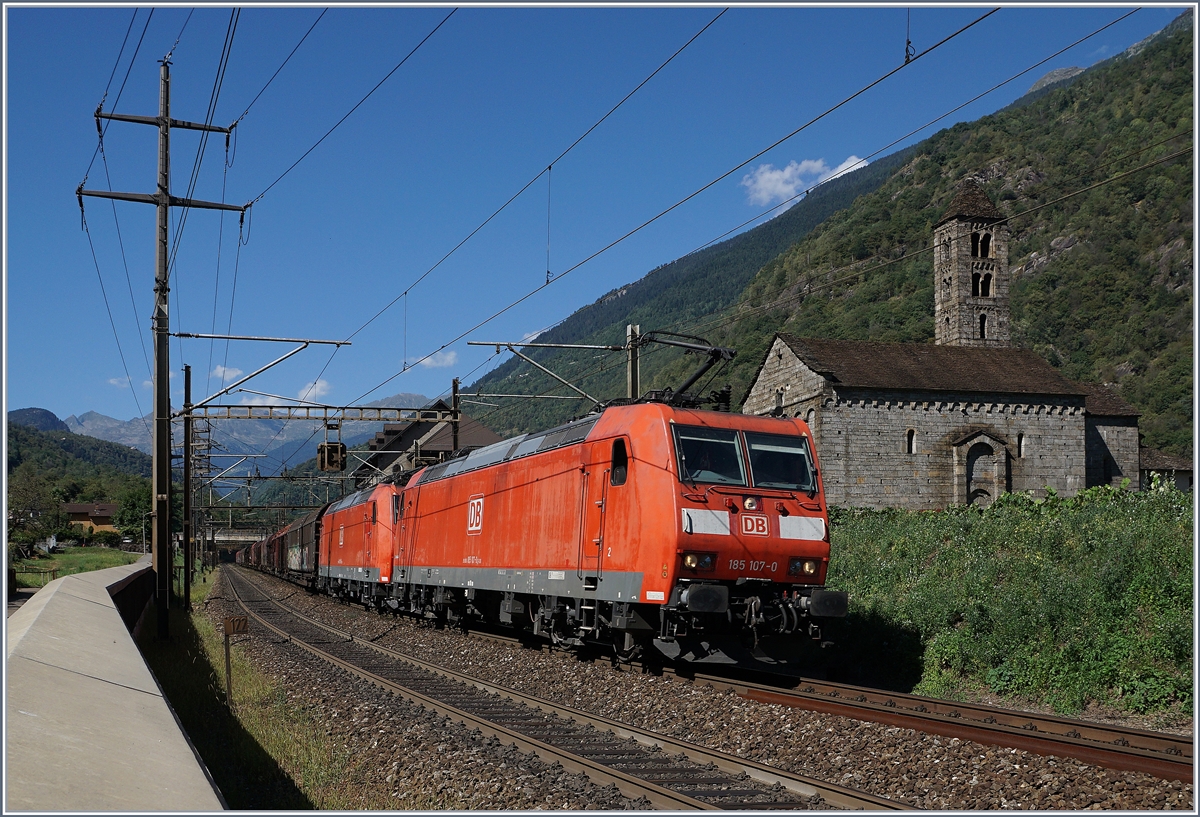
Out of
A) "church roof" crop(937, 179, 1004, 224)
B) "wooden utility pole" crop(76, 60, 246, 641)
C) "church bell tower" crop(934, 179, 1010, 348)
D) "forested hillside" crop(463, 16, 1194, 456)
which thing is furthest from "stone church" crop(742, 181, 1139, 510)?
"forested hillside" crop(463, 16, 1194, 456)

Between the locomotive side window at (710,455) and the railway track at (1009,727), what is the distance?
9.01 ft

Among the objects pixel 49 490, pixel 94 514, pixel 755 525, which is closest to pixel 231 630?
pixel 755 525

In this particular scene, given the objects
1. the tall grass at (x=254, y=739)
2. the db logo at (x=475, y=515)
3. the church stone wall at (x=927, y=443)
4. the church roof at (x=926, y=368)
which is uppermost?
the church roof at (x=926, y=368)

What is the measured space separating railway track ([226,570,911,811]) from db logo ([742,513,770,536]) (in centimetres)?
339

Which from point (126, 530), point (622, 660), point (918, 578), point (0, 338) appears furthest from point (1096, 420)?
point (126, 530)

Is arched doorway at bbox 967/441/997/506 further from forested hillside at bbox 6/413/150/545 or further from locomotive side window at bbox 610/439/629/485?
forested hillside at bbox 6/413/150/545

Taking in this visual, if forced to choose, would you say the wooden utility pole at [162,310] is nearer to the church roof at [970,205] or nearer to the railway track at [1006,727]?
the railway track at [1006,727]

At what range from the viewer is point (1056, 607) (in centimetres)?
1395

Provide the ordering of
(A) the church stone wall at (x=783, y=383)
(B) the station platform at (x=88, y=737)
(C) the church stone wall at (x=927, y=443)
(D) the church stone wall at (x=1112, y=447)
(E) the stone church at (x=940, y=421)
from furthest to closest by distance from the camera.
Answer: (D) the church stone wall at (x=1112, y=447) < (A) the church stone wall at (x=783, y=383) < (E) the stone church at (x=940, y=421) < (C) the church stone wall at (x=927, y=443) < (B) the station platform at (x=88, y=737)

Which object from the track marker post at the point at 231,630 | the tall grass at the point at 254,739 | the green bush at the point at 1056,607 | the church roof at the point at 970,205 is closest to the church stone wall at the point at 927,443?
Result: the church roof at the point at 970,205

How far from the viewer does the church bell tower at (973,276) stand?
8212 centimetres

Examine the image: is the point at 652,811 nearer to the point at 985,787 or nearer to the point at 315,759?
the point at 985,787

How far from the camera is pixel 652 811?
731cm

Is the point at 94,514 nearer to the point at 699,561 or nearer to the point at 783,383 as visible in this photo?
the point at 783,383
